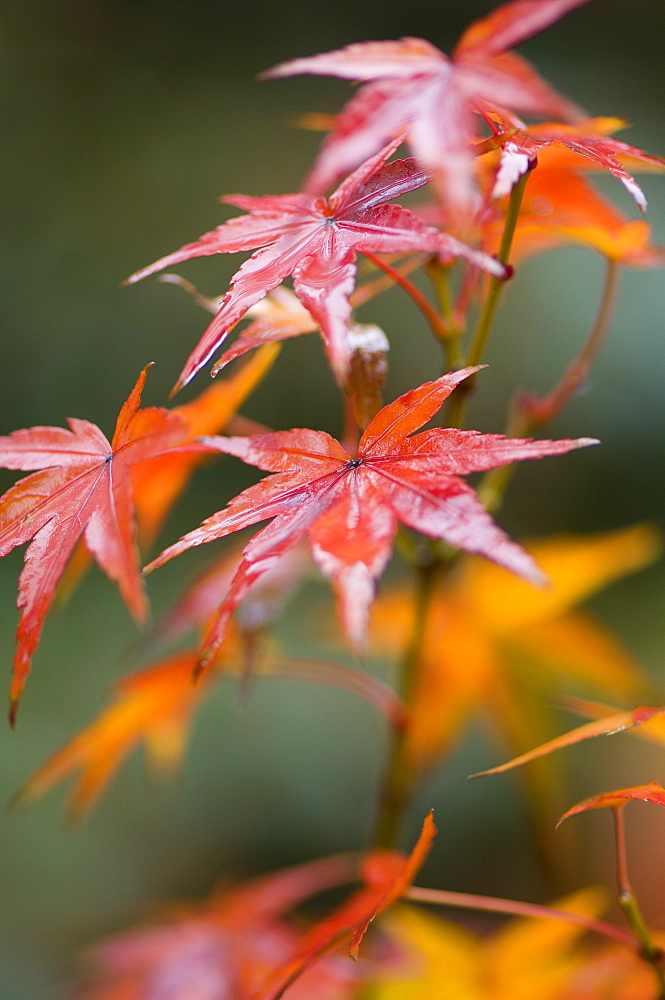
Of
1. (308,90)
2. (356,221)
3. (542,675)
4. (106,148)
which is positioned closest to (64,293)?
(106,148)

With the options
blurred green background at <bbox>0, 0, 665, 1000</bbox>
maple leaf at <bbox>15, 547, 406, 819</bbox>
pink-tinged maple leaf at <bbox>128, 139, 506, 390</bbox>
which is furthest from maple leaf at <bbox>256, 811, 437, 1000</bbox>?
blurred green background at <bbox>0, 0, 665, 1000</bbox>

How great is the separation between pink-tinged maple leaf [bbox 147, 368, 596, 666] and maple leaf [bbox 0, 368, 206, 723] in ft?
0.07

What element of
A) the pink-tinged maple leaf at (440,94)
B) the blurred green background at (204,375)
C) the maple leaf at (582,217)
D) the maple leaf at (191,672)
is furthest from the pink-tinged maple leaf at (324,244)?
the blurred green background at (204,375)

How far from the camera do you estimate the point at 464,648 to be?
0.91m

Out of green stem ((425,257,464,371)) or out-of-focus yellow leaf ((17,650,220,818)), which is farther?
out-of-focus yellow leaf ((17,650,220,818))

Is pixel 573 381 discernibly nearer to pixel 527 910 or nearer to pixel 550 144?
pixel 550 144

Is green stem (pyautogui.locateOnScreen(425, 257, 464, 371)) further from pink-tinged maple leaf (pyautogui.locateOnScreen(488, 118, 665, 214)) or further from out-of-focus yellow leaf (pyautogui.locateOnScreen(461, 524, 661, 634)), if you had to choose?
out-of-focus yellow leaf (pyautogui.locateOnScreen(461, 524, 661, 634))

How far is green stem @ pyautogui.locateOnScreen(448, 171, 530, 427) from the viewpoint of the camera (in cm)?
41

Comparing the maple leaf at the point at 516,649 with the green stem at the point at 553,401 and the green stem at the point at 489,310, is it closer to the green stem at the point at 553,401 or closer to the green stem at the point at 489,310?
the green stem at the point at 553,401

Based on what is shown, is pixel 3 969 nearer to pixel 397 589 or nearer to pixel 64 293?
pixel 397 589

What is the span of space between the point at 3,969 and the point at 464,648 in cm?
121

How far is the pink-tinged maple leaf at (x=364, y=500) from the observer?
0.30m

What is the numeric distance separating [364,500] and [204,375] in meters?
1.30

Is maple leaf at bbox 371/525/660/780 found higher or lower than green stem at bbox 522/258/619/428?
lower
